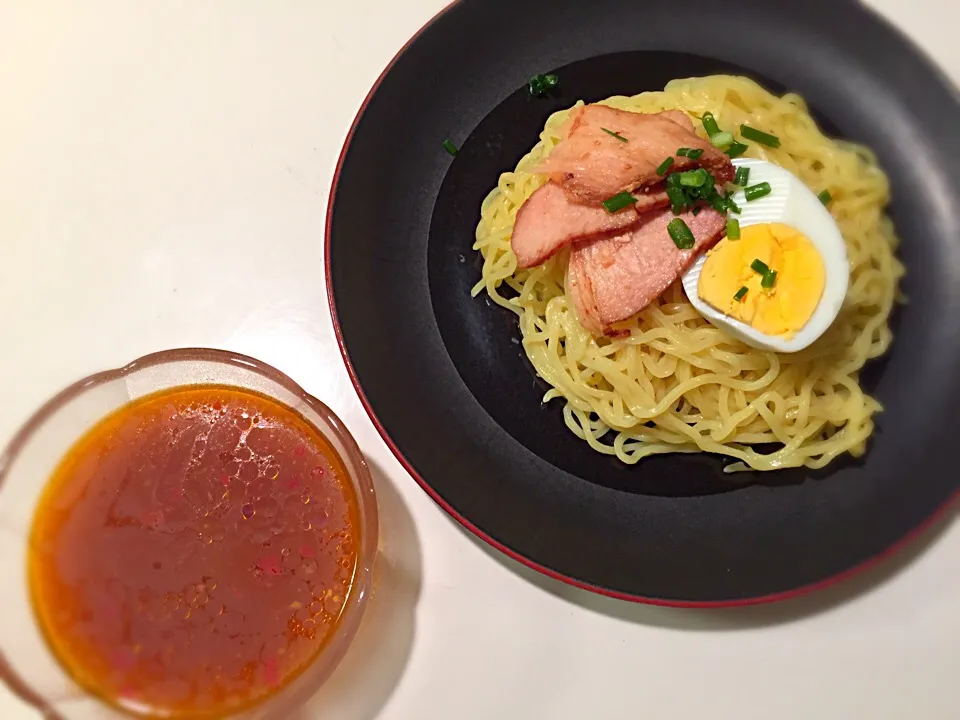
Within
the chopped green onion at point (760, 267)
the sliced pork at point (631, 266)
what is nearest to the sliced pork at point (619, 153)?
the sliced pork at point (631, 266)

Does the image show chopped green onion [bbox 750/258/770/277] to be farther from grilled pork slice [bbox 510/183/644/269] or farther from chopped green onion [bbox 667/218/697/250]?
grilled pork slice [bbox 510/183/644/269]

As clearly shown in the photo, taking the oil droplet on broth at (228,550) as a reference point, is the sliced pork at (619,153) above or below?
above

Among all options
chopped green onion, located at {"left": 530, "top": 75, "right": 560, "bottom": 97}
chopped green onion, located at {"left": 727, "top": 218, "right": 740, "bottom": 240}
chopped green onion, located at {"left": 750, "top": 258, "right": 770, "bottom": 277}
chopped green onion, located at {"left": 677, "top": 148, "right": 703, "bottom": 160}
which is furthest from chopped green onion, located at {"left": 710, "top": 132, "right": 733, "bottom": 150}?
chopped green onion, located at {"left": 530, "top": 75, "right": 560, "bottom": 97}

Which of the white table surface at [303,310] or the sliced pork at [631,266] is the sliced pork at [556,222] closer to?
the sliced pork at [631,266]

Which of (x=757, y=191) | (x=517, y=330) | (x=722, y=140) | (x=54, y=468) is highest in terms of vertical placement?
(x=722, y=140)

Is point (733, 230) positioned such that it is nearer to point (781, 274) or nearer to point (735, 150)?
point (781, 274)

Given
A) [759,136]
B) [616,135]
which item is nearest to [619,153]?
[616,135]
